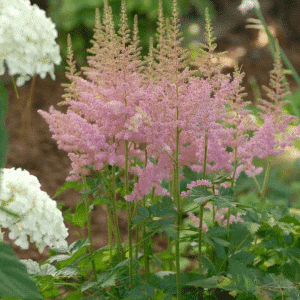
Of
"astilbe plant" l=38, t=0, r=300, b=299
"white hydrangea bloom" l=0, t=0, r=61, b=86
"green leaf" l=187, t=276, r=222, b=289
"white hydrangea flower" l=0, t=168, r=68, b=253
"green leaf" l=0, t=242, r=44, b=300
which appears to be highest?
"white hydrangea bloom" l=0, t=0, r=61, b=86

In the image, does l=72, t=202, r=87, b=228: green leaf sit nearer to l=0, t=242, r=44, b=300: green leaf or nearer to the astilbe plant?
the astilbe plant

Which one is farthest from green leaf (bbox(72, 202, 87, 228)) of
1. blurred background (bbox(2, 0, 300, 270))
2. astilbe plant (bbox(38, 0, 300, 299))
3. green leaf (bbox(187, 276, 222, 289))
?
blurred background (bbox(2, 0, 300, 270))

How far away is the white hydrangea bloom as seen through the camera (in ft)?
3.64

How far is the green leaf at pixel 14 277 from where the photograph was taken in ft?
3.13

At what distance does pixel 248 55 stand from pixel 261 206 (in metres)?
3.87

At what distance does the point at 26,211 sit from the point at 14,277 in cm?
30

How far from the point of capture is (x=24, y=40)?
1129 millimetres

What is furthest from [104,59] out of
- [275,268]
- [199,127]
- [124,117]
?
[275,268]

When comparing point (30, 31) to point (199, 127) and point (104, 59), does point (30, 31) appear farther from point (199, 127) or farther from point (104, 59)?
point (199, 127)

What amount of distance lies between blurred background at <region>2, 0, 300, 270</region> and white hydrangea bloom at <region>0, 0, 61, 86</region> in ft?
3.54

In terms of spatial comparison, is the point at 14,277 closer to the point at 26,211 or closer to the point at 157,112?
the point at 26,211

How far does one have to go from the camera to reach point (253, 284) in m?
1.36

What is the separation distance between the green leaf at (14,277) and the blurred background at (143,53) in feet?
4.39

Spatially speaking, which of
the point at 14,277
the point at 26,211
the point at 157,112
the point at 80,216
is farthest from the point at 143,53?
the point at 14,277
